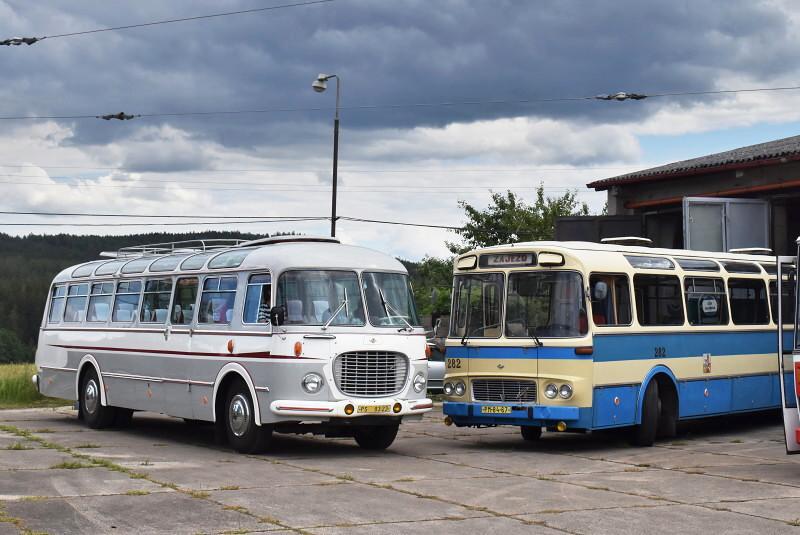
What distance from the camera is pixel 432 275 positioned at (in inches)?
2594

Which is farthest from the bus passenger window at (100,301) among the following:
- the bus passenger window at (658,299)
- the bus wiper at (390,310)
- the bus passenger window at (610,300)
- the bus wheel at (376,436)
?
the bus passenger window at (658,299)

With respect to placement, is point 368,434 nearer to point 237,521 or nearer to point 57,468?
point 57,468

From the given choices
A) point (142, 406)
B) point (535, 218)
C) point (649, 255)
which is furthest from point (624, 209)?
point (535, 218)

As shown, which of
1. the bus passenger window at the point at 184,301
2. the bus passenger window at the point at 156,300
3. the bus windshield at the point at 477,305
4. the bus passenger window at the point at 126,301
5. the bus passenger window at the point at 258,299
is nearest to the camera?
the bus passenger window at the point at 258,299

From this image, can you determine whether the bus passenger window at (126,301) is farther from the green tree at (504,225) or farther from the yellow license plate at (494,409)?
the green tree at (504,225)

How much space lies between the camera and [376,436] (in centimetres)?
1769

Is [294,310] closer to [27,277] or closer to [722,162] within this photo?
[722,162]

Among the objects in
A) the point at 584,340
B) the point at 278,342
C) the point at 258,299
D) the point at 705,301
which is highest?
the point at 705,301

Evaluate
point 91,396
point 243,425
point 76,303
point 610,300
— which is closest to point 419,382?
point 243,425

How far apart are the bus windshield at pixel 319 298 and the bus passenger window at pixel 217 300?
1.25 meters

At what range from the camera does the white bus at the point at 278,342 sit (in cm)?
1612

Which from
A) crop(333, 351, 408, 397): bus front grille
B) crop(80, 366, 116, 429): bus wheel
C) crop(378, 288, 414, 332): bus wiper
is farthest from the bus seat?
crop(80, 366, 116, 429): bus wheel

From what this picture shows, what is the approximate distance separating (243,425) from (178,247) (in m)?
5.08

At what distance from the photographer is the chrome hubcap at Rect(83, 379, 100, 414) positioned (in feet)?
70.3
